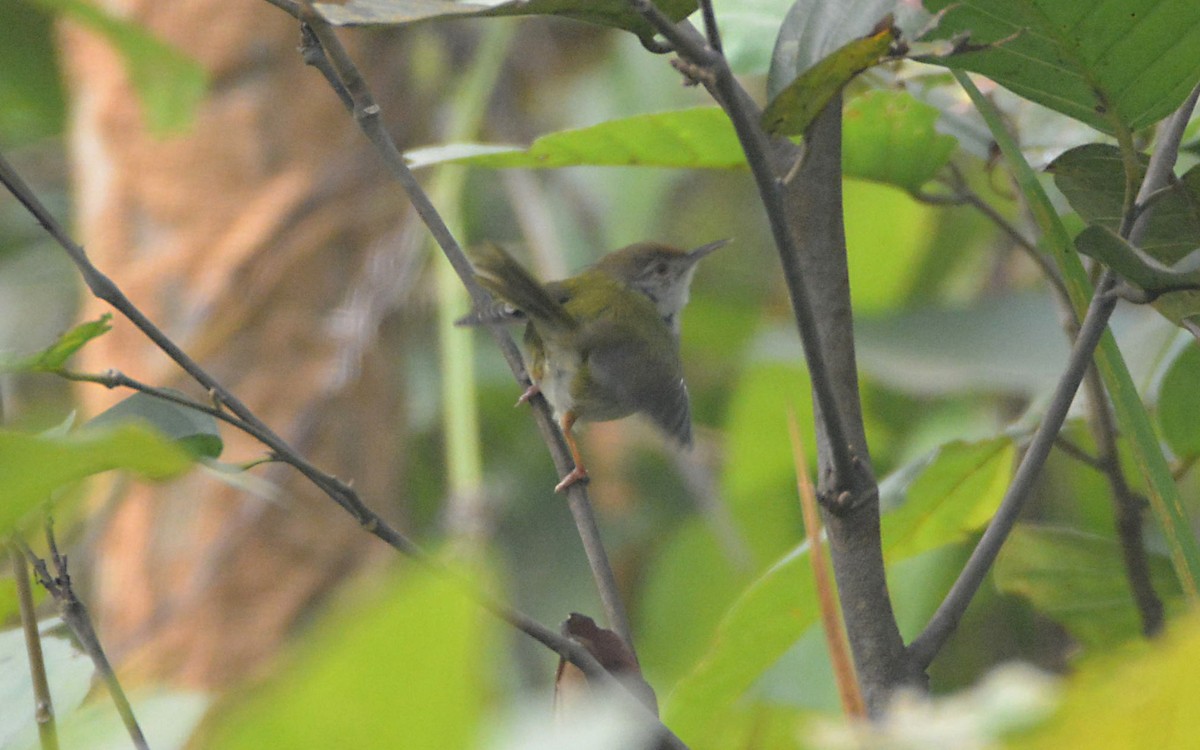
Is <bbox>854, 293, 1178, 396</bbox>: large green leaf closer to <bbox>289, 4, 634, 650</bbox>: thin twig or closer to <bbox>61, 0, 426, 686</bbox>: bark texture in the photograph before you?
<bbox>61, 0, 426, 686</bbox>: bark texture

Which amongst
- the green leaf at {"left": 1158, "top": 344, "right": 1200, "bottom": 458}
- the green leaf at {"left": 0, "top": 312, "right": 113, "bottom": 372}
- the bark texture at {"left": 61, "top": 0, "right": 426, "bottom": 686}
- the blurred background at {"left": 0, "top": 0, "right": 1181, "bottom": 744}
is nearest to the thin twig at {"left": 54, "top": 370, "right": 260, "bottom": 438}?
the green leaf at {"left": 0, "top": 312, "right": 113, "bottom": 372}

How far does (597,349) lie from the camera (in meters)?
2.35

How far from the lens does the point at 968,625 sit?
80.4 inches

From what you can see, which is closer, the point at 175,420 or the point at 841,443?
the point at 841,443

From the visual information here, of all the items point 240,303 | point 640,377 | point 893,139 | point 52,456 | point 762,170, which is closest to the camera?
point 52,456

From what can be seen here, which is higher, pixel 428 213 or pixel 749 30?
pixel 749 30

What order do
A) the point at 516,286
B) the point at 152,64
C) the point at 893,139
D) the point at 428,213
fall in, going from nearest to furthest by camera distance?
the point at 428,213 < the point at 893,139 < the point at 152,64 < the point at 516,286

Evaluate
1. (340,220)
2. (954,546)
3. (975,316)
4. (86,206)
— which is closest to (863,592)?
(954,546)

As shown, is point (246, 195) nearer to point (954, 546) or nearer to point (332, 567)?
point (332, 567)

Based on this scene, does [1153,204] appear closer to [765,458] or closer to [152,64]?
[152,64]

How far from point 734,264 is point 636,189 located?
903mm

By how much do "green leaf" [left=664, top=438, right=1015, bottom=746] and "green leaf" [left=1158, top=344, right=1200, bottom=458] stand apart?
0.66 ft

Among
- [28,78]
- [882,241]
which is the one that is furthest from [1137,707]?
[28,78]

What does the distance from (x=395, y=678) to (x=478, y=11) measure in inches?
18.4
